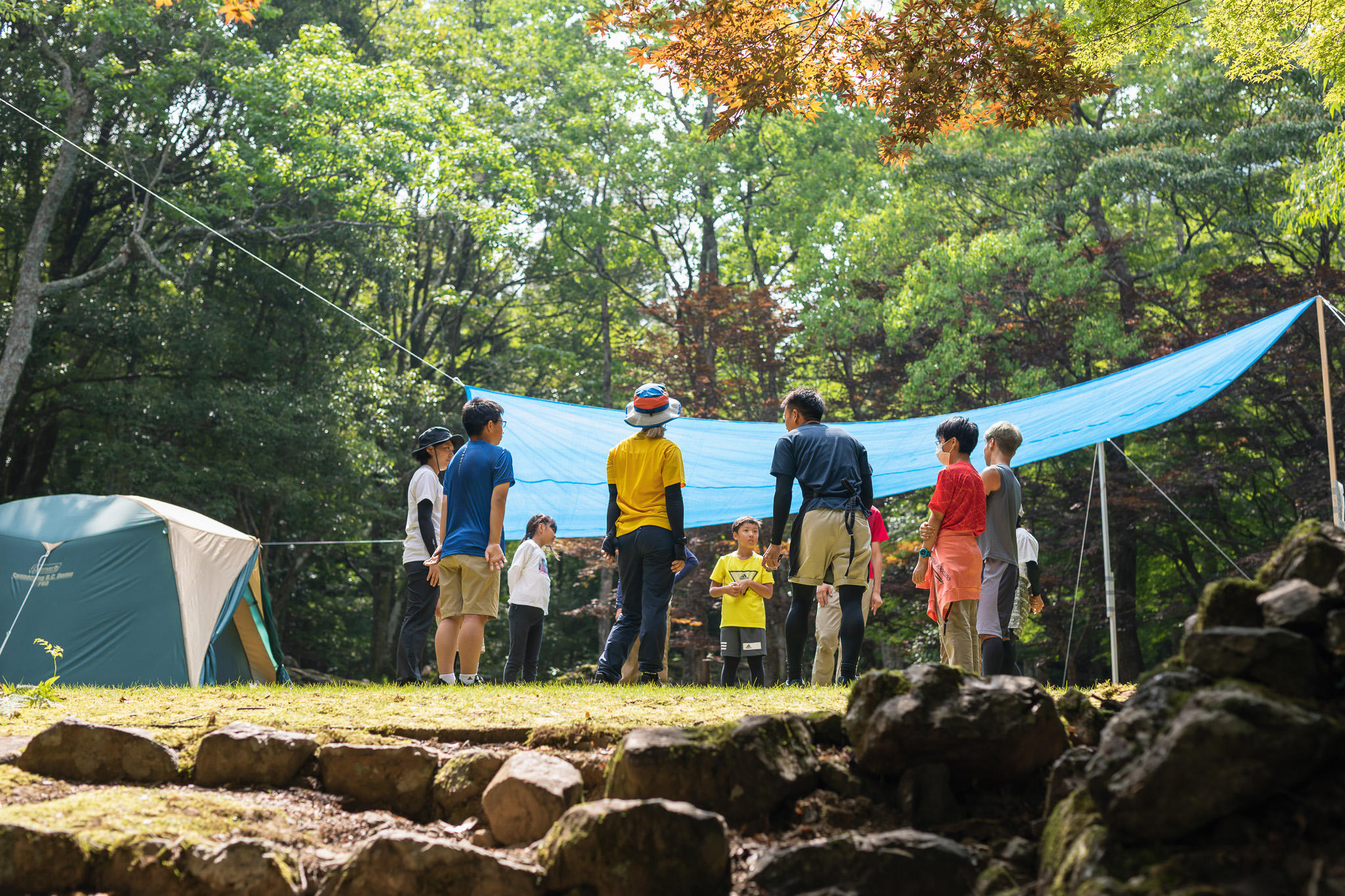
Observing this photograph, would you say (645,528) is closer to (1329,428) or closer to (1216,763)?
(1216,763)

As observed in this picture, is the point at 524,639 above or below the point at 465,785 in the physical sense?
above

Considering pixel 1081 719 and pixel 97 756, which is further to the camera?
pixel 97 756

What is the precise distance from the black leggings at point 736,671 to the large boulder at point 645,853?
2879mm

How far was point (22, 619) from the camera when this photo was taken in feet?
22.6

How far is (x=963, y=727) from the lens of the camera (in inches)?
72.9

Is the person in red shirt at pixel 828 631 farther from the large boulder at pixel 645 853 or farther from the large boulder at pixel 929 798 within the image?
the large boulder at pixel 645 853

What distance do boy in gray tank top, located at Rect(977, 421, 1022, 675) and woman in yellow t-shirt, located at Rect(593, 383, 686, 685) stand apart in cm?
115

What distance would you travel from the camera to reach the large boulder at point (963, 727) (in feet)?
6.11

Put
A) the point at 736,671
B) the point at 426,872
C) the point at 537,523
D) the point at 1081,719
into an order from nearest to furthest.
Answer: the point at 426,872, the point at 1081,719, the point at 736,671, the point at 537,523

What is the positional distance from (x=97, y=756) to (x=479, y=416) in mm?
2075

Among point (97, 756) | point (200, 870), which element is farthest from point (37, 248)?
point (200, 870)

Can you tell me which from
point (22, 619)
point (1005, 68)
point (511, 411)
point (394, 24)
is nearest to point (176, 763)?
point (1005, 68)

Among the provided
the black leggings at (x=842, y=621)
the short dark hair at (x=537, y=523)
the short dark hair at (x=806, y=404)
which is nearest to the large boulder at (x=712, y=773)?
the black leggings at (x=842, y=621)

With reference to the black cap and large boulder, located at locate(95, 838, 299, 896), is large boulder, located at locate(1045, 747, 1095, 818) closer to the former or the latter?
large boulder, located at locate(95, 838, 299, 896)
